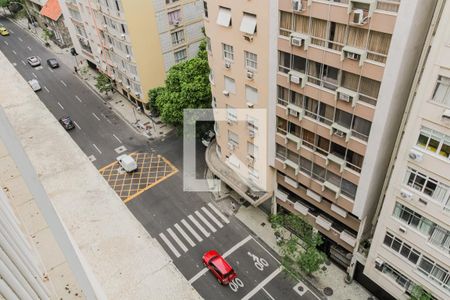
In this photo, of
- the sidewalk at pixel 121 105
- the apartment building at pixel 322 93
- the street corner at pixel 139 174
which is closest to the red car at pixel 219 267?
the apartment building at pixel 322 93

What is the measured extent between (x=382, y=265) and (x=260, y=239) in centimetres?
1349

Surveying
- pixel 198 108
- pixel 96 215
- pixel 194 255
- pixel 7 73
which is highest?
pixel 7 73

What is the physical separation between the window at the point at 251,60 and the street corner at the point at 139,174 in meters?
22.1

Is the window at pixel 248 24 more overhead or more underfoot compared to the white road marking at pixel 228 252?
more overhead

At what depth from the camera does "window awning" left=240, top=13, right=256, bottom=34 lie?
28.9 metres

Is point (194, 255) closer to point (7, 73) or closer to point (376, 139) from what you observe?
point (376, 139)

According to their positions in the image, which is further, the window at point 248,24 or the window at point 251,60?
Result: the window at point 251,60

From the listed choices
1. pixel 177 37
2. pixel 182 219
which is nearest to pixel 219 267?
pixel 182 219

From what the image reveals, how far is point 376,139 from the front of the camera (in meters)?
25.1

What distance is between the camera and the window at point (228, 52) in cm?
3300

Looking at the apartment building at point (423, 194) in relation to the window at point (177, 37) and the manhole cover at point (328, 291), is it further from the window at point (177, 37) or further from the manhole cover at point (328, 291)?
the window at point (177, 37)

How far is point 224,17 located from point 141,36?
2319 centimetres

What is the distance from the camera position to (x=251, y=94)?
33656 millimetres

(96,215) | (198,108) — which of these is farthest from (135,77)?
(96,215)
